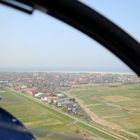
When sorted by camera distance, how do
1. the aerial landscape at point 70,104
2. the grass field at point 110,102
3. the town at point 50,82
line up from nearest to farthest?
the aerial landscape at point 70,104, the town at point 50,82, the grass field at point 110,102

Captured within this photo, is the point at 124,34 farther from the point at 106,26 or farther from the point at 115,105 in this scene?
the point at 115,105

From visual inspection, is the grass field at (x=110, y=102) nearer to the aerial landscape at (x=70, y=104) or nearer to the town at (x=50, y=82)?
the aerial landscape at (x=70, y=104)

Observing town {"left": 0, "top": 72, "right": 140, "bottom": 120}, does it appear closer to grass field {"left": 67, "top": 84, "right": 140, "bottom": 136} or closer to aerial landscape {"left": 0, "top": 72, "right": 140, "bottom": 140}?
aerial landscape {"left": 0, "top": 72, "right": 140, "bottom": 140}

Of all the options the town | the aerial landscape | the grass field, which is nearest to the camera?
the aerial landscape

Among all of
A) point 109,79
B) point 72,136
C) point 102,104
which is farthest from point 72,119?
point 102,104

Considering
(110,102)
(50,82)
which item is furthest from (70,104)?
(110,102)

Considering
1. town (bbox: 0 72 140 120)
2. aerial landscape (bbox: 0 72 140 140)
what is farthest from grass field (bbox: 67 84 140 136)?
town (bbox: 0 72 140 120)

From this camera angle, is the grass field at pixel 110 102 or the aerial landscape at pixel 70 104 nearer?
the aerial landscape at pixel 70 104

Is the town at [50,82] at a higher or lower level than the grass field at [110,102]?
higher

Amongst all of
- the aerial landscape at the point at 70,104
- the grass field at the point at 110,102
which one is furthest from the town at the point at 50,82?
the grass field at the point at 110,102
